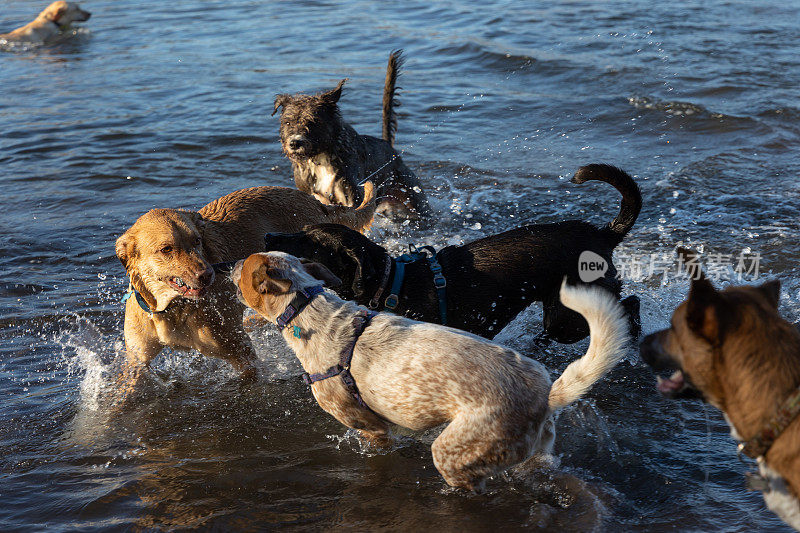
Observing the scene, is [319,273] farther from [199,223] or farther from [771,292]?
[771,292]

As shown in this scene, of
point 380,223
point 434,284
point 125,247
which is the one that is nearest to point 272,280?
point 434,284

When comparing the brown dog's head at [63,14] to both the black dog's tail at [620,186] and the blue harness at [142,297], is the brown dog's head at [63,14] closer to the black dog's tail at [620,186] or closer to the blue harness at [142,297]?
the blue harness at [142,297]

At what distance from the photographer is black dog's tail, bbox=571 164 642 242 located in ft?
16.0

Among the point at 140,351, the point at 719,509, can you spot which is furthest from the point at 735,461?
the point at 140,351

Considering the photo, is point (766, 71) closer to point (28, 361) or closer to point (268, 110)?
point (268, 110)

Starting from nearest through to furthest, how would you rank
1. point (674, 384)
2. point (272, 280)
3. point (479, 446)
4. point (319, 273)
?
1. point (674, 384)
2. point (479, 446)
3. point (272, 280)
4. point (319, 273)

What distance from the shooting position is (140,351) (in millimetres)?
5203

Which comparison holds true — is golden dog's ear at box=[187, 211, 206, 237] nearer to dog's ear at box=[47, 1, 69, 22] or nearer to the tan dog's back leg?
the tan dog's back leg

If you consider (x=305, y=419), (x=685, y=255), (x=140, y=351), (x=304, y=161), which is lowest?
(x=305, y=419)

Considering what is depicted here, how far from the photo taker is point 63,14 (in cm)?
1759

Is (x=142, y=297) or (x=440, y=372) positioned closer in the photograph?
(x=440, y=372)

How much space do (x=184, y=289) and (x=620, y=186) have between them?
295 cm

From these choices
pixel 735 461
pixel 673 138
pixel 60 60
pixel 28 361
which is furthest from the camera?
pixel 60 60

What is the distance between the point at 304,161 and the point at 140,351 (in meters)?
3.44
